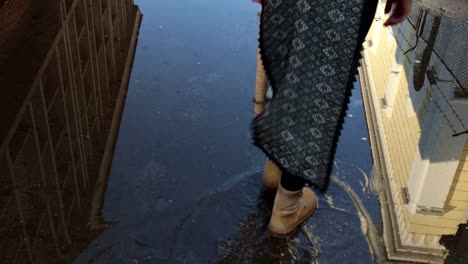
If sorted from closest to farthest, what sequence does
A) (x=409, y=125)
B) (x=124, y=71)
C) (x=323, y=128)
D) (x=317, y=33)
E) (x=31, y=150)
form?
(x=317, y=33) < (x=323, y=128) < (x=31, y=150) < (x=409, y=125) < (x=124, y=71)

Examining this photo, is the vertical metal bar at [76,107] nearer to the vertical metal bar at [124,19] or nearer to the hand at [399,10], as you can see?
the vertical metal bar at [124,19]

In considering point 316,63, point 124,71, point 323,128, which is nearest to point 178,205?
point 323,128

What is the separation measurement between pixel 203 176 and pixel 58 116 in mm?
1312

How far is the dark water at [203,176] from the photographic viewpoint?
297 cm

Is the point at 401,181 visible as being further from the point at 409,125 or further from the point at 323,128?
the point at 323,128

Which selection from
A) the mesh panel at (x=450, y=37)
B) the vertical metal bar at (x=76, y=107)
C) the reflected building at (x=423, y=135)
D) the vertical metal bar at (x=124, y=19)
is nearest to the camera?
the reflected building at (x=423, y=135)

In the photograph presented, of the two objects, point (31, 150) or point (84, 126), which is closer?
point (31, 150)

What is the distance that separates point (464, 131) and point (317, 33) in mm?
1987

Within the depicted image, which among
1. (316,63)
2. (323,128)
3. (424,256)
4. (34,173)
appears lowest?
(424,256)

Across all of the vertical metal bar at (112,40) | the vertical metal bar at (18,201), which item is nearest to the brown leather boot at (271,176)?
the vertical metal bar at (18,201)

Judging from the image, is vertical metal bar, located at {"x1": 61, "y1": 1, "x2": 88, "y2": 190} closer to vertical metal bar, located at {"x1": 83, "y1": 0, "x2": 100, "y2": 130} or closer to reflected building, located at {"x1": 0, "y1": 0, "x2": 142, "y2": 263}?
reflected building, located at {"x1": 0, "y1": 0, "x2": 142, "y2": 263}

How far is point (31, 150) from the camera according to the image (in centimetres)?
371

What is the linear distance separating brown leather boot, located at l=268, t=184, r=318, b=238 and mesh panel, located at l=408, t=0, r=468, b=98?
5.27 ft

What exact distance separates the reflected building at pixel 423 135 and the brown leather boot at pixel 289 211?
1.68 feet
